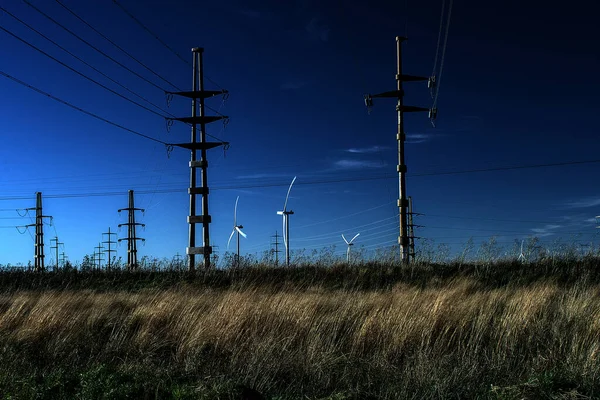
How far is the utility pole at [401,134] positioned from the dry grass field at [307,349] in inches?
511

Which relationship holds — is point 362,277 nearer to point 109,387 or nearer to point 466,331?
point 466,331

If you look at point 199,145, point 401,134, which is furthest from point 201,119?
point 401,134

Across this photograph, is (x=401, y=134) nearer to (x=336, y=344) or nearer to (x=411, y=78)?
(x=411, y=78)

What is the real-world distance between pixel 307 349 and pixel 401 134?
20.9m

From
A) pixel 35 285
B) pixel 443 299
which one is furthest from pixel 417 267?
pixel 35 285

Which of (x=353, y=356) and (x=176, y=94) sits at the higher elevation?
(x=176, y=94)

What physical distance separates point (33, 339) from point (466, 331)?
8.18 metres

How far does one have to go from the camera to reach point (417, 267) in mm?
22062

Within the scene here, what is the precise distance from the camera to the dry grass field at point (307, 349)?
6.76 m

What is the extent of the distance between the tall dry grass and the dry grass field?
3 cm

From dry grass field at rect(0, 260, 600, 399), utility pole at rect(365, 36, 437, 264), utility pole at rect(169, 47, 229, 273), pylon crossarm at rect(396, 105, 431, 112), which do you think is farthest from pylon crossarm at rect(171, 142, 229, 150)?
dry grass field at rect(0, 260, 600, 399)

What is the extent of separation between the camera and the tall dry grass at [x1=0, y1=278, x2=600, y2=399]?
22.9ft

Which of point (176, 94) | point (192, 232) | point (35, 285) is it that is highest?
point (176, 94)

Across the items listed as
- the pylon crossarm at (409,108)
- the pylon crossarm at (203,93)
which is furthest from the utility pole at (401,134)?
the pylon crossarm at (203,93)
